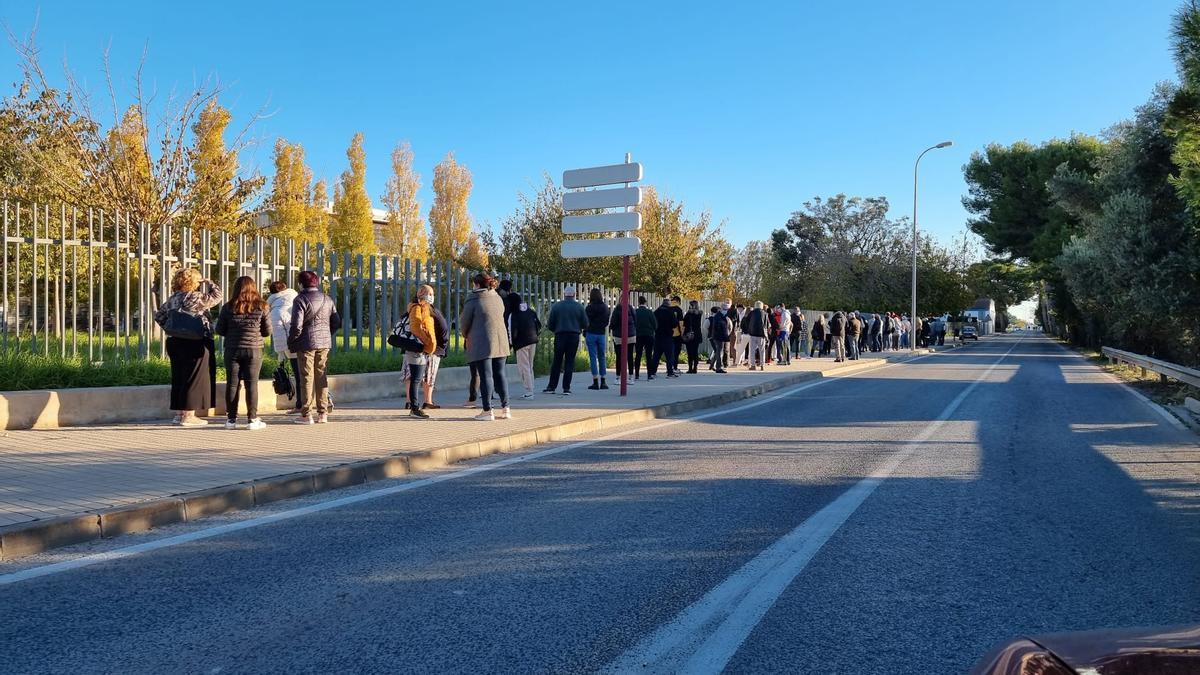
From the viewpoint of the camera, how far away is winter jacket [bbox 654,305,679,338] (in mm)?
18484

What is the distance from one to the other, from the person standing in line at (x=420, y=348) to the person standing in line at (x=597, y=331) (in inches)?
162

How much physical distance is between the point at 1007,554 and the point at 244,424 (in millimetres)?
7950

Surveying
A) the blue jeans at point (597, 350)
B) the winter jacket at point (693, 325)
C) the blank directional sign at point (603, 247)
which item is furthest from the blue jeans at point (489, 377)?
the winter jacket at point (693, 325)

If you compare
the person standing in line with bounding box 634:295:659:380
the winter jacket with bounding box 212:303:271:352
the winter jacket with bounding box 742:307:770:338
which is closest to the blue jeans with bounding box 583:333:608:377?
the person standing in line with bounding box 634:295:659:380

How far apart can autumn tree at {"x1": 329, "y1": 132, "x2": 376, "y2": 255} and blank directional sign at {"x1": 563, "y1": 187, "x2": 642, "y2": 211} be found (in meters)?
33.7

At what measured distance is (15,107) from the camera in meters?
20.6

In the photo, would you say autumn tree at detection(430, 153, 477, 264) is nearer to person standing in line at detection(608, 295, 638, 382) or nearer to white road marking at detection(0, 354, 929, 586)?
person standing in line at detection(608, 295, 638, 382)

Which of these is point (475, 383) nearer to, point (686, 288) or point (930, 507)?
point (930, 507)

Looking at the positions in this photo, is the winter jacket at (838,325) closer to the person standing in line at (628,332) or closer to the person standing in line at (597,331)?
the person standing in line at (628,332)

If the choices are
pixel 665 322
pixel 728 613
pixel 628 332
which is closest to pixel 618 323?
pixel 665 322

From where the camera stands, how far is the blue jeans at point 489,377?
35.2 ft

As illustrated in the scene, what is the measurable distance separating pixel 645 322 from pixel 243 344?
10.1m

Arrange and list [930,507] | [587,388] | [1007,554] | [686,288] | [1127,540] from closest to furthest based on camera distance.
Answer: [1007,554] → [1127,540] → [930,507] → [587,388] → [686,288]

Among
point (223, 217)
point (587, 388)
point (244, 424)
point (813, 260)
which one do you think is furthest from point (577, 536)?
point (813, 260)
